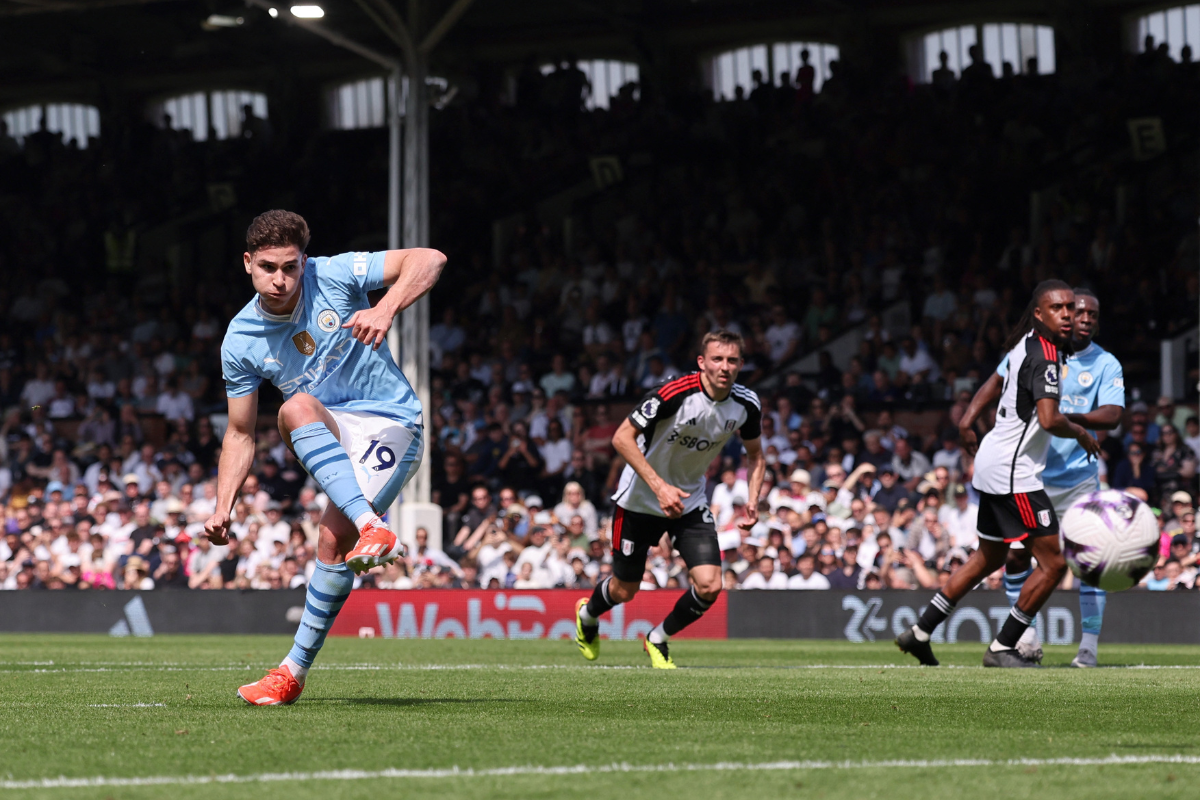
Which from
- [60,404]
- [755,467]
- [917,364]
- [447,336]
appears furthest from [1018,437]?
[60,404]

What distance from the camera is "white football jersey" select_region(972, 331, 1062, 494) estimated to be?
30.5 feet

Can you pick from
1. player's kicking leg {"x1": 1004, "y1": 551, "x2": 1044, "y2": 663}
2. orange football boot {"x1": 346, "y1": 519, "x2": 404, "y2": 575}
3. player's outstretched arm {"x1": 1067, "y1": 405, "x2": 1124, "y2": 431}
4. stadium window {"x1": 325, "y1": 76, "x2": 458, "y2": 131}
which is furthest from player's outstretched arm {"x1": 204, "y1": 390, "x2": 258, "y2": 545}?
stadium window {"x1": 325, "y1": 76, "x2": 458, "y2": 131}

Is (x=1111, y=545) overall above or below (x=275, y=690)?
above

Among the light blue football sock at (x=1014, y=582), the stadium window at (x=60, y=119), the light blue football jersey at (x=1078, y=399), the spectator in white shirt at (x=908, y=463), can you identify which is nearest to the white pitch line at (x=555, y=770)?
the light blue football jersey at (x=1078, y=399)

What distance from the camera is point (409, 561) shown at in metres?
18.9

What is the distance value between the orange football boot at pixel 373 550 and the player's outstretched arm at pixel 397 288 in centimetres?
67

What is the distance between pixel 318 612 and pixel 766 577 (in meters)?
10.8

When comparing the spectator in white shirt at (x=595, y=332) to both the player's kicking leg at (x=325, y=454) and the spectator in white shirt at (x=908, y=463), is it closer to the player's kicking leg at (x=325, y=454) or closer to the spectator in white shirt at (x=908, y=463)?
the spectator in white shirt at (x=908, y=463)

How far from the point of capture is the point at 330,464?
6.08 m

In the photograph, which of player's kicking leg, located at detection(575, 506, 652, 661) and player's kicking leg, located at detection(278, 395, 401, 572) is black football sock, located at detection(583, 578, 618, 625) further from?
player's kicking leg, located at detection(278, 395, 401, 572)

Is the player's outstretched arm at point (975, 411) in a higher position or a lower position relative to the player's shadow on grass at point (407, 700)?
higher

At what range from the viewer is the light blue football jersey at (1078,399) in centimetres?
994

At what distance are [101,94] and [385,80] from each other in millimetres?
6548

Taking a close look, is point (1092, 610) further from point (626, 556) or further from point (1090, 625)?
point (626, 556)
